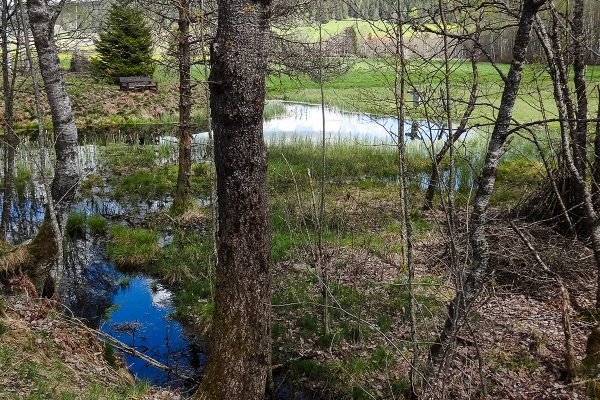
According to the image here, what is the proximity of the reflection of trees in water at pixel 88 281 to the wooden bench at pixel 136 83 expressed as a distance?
18.3 meters

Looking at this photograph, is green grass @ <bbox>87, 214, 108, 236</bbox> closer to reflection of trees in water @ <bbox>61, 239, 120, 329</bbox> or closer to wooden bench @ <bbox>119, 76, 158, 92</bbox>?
reflection of trees in water @ <bbox>61, 239, 120, 329</bbox>

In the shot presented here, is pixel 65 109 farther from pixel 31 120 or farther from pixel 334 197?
pixel 31 120

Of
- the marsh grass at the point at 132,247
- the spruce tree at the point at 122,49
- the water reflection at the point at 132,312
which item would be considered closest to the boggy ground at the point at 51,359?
the water reflection at the point at 132,312

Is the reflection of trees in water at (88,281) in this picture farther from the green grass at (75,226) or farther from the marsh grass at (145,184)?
the marsh grass at (145,184)

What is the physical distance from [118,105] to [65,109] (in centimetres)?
1939

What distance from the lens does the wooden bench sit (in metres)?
25.3

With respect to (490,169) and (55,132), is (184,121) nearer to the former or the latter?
(55,132)

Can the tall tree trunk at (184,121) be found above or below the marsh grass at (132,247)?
above

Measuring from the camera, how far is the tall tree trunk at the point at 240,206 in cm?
374

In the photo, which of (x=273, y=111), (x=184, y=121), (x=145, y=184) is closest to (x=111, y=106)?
(x=273, y=111)

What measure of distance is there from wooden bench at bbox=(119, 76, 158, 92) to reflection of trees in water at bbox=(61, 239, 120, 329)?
60.0 feet

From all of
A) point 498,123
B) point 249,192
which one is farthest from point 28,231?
point 498,123

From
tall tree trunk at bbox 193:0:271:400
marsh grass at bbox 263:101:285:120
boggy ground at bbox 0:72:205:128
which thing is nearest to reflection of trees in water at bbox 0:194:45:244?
tall tree trunk at bbox 193:0:271:400

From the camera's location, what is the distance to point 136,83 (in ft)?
84.2
